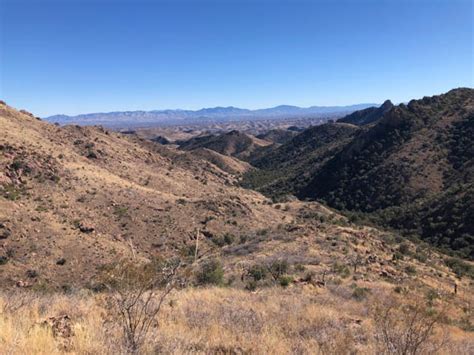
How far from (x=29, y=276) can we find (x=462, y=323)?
18899 mm

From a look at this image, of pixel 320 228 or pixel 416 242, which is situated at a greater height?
pixel 320 228

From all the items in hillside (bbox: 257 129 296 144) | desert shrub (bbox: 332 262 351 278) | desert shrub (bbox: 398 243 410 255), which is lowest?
desert shrub (bbox: 398 243 410 255)

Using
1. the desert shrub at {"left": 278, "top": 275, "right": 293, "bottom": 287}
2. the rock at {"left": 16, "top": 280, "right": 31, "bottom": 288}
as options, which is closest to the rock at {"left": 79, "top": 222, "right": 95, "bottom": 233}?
the rock at {"left": 16, "top": 280, "right": 31, "bottom": 288}

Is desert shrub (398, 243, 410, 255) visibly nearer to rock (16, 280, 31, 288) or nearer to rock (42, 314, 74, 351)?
rock (16, 280, 31, 288)

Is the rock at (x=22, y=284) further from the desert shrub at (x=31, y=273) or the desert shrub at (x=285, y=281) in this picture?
the desert shrub at (x=285, y=281)

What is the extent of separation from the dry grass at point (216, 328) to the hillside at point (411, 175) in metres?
29.3

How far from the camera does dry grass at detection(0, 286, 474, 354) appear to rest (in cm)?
532

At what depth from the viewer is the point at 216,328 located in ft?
23.3

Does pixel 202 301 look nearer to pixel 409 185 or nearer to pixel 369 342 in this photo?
pixel 369 342

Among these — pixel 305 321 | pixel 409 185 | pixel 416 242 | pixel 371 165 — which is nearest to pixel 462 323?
pixel 305 321

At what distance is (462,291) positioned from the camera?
18719 millimetres

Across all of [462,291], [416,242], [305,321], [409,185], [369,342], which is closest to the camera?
[369,342]

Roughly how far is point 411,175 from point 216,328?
174ft

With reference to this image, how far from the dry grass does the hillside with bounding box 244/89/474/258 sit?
2933 cm
